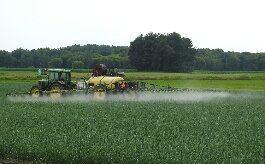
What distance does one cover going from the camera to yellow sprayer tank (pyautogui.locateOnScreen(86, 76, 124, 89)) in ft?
99.1

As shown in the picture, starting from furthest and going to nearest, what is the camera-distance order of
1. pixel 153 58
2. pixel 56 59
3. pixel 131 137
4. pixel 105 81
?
1. pixel 56 59
2. pixel 153 58
3. pixel 105 81
4. pixel 131 137

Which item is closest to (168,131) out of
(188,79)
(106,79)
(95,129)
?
(95,129)

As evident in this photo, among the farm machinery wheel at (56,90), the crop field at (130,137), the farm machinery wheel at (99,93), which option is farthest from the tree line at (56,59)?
the crop field at (130,137)

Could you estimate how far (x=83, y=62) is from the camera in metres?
127

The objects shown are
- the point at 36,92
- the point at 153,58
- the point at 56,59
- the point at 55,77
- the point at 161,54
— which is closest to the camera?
the point at 36,92

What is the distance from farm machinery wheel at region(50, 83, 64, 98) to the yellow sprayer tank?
1966 millimetres

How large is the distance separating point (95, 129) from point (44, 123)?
2.48 m

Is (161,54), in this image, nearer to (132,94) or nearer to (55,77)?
(55,77)

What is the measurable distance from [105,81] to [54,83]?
3336 millimetres

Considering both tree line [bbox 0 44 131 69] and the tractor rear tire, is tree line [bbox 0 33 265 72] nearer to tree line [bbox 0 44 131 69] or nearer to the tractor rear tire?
tree line [bbox 0 44 131 69]

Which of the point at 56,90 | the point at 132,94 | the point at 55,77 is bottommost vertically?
the point at 132,94

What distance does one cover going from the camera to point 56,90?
29.0m

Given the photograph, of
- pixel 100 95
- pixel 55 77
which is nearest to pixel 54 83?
pixel 55 77

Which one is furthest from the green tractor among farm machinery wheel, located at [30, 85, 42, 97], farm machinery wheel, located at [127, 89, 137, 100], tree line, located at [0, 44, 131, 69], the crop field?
tree line, located at [0, 44, 131, 69]
